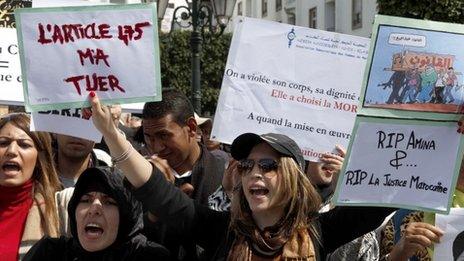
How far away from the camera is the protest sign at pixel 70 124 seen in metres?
3.47

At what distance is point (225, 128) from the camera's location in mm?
3889

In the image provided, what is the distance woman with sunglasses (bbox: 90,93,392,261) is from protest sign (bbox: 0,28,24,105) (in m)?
1.50

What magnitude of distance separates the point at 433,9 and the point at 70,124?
17.4 m

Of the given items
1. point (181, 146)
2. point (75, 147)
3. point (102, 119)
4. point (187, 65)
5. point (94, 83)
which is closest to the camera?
point (102, 119)

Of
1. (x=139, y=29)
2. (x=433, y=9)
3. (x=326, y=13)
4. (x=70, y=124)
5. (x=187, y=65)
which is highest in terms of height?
(x=139, y=29)

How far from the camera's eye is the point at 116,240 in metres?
3.03

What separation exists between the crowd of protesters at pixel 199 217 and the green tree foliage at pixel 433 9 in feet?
55.3

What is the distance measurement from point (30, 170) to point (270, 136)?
1.24 metres

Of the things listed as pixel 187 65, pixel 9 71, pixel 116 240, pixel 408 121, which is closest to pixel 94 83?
pixel 116 240

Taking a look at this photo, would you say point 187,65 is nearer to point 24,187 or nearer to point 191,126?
point 191,126

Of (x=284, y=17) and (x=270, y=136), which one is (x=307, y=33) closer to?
(x=270, y=136)

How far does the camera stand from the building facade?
31847 mm

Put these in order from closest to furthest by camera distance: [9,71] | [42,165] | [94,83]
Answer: [94,83] < [42,165] < [9,71]

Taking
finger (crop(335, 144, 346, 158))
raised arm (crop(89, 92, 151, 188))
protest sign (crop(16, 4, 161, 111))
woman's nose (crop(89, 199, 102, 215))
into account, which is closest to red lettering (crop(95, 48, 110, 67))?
protest sign (crop(16, 4, 161, 111))
